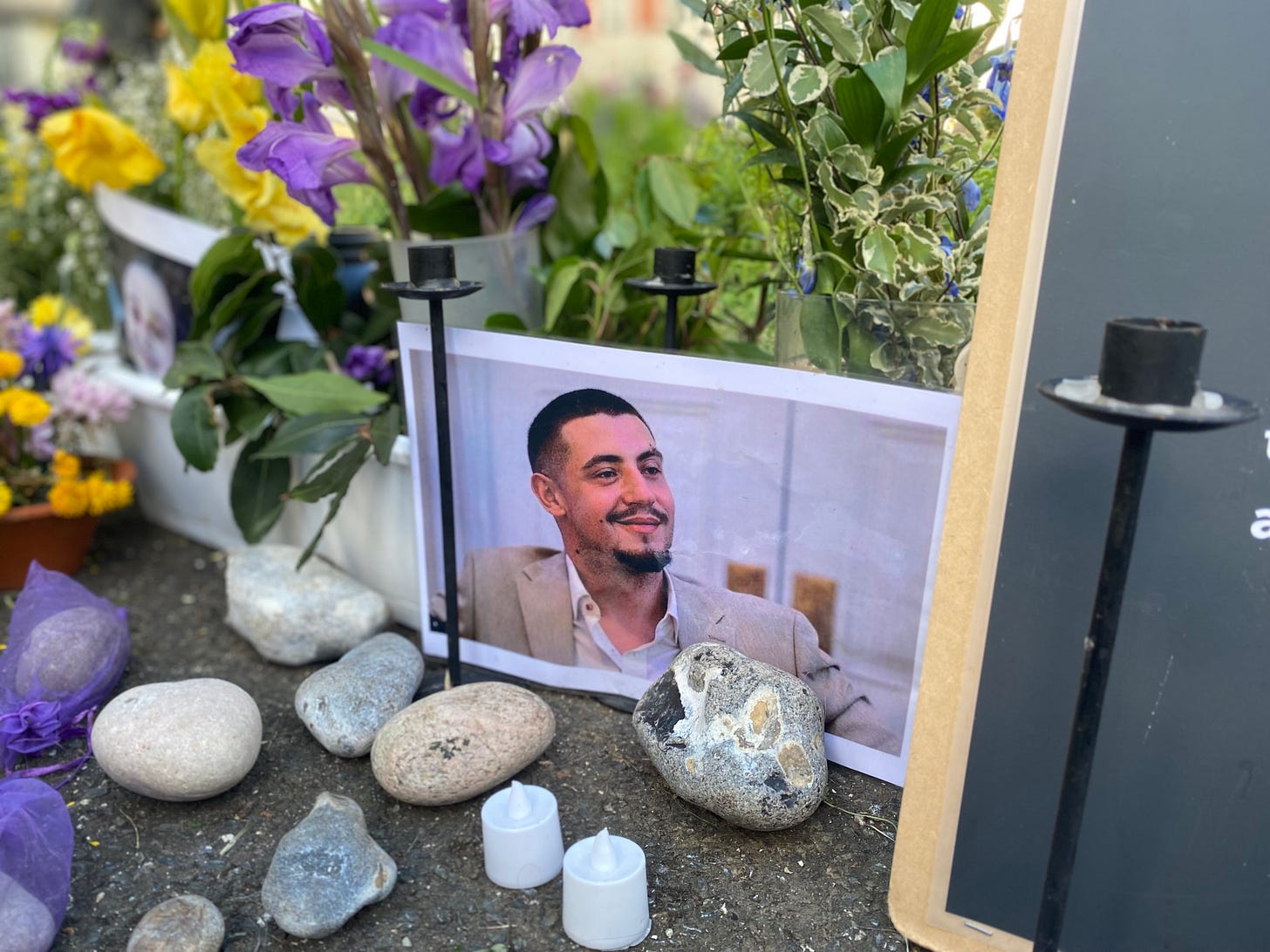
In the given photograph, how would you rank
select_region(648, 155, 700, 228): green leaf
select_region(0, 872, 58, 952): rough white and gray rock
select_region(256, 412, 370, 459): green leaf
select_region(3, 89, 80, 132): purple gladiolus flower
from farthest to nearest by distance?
select_region(3, 89, 80, 132): purple gladiolus flower < select_region(648, 155, 700, 228): green leaf < select_region(256, 412, 370, 459): green leaf < select_region(0, 872, 58, 952): rough white and gray rock

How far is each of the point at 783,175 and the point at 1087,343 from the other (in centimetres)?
45

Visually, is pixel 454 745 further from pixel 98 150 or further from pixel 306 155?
pixel 98 150

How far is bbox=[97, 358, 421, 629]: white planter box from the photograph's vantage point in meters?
1.24

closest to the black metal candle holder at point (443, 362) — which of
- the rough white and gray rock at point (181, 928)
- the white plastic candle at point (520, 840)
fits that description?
the white plastic candle at point (520, 840)

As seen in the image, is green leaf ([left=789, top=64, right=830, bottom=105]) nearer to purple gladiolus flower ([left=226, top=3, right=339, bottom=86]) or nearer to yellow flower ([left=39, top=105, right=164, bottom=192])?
purple gladiolus flower ([left=226, top=3, right=339, bottom=86])

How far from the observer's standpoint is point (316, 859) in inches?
31.8

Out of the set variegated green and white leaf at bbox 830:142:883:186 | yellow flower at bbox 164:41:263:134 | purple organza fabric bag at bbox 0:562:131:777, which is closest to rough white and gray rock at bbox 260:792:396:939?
purple organza fabric bag at bbox 0:562:131:777

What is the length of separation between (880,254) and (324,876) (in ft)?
2.40

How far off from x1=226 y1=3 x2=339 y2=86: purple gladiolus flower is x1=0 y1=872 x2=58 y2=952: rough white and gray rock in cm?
83

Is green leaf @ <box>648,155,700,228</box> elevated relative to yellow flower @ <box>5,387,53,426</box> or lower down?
elevated

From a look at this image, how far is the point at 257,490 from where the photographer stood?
132cm

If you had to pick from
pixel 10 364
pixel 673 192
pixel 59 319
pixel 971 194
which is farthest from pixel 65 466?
pixel 971 194

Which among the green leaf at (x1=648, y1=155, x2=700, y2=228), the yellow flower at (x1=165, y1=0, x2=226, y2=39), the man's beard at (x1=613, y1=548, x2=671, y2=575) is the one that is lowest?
the man's beard at (x1=613, y1=548, x2=671, y2=575)

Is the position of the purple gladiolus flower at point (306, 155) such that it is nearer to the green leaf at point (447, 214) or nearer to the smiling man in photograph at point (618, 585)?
the green leaf at point (447, 214)
